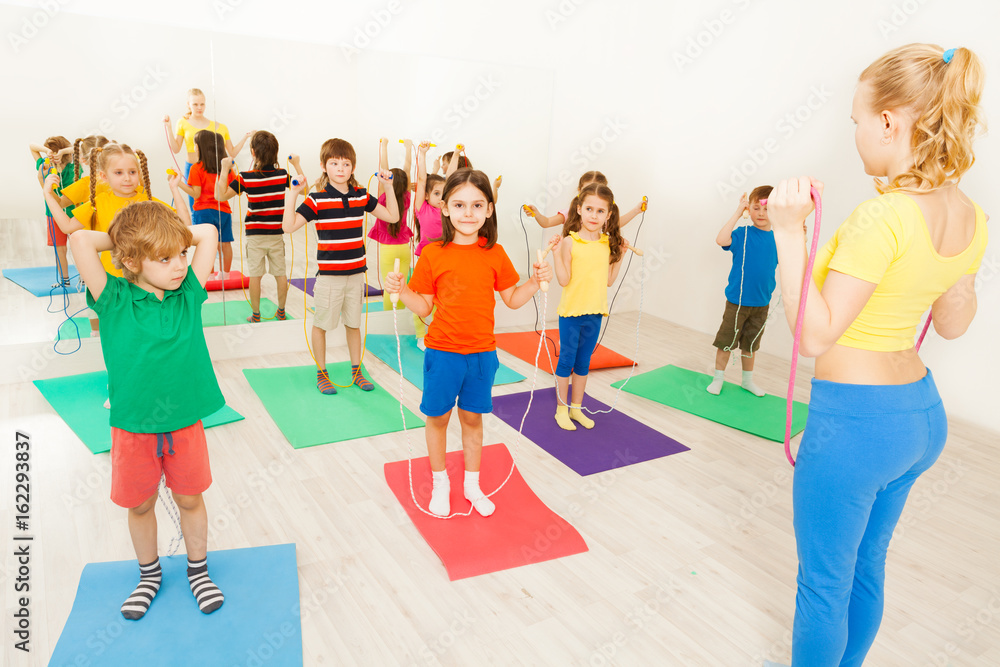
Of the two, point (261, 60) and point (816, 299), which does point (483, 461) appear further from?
point (261, 60)

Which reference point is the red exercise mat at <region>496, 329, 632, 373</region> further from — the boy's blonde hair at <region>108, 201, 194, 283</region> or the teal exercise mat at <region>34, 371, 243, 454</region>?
the boy's blonde hair at <region>108, 201, 194, 283</region>

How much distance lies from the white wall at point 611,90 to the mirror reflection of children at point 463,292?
1910 millimetres

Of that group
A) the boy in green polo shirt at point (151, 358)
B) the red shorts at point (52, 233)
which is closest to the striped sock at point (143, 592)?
the boy in green polo shirt at point (151, 358)

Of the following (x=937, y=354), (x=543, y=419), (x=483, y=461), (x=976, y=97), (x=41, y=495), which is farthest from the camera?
(x=937, y=354)

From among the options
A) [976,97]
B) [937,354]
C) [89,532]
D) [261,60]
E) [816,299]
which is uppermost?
[261,60]

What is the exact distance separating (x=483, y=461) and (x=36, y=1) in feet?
10.0

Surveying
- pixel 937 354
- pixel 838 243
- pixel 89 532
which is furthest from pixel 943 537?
pixel 89 532

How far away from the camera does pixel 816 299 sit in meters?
1.13

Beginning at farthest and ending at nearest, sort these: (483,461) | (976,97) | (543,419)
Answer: (543,419), (483,461), (976,97)

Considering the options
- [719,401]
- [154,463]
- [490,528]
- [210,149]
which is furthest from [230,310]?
[719,401]

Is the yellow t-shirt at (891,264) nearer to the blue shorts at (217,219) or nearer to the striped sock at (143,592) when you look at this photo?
the striped sock at (143,592)

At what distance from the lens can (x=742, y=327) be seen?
3.78 m

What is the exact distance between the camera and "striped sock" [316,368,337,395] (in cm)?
356

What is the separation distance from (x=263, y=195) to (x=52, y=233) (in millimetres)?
1046
